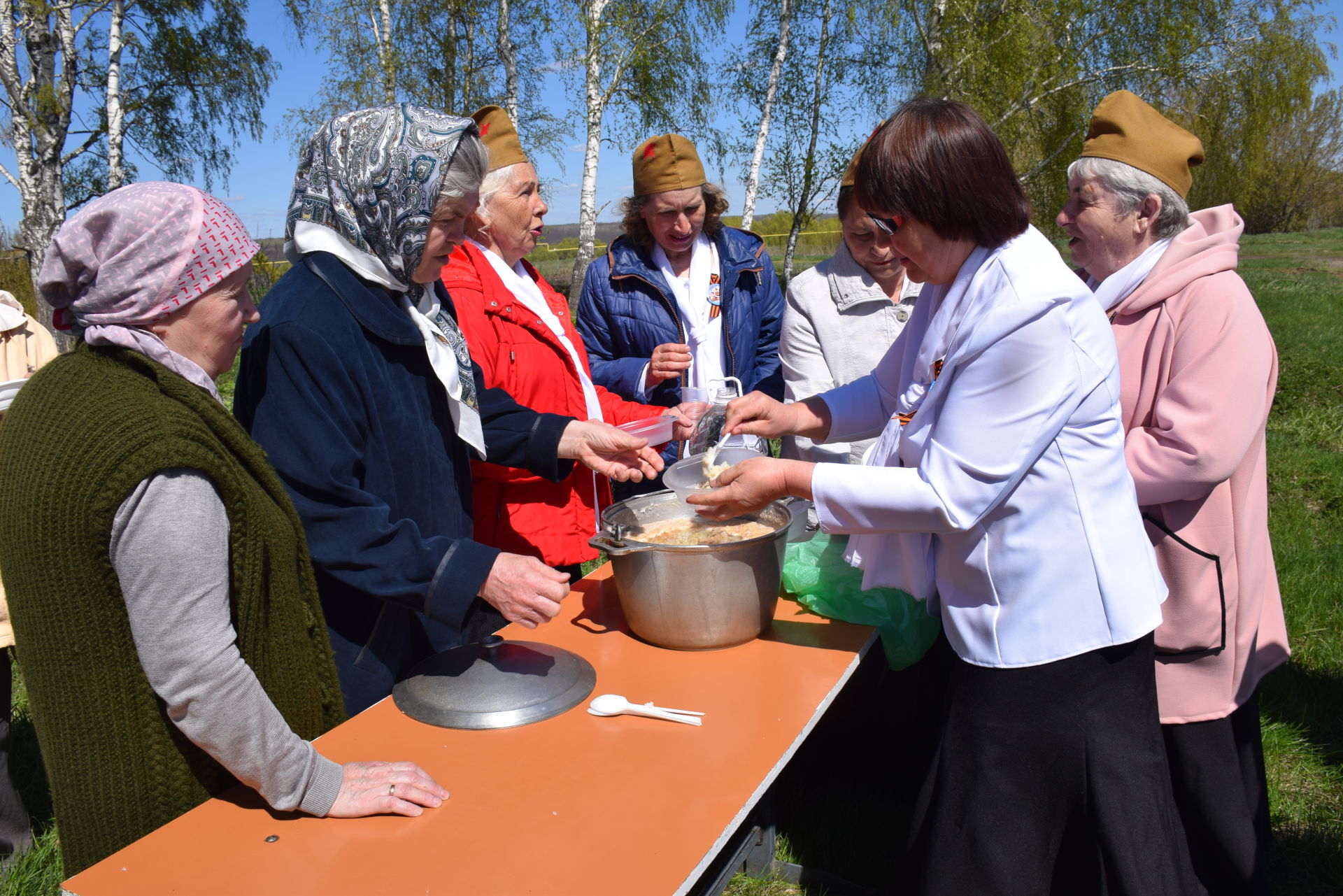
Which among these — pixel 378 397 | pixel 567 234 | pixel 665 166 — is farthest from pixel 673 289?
pixel 567 234

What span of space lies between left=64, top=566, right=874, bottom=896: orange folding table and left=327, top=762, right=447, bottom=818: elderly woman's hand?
0.05ft

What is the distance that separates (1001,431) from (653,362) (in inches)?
76.9

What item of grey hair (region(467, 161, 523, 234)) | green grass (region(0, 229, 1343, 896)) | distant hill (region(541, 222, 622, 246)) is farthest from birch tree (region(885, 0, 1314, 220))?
distant hill (region(541, 222, 622, 246))

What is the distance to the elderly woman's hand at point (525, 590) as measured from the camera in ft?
5.60

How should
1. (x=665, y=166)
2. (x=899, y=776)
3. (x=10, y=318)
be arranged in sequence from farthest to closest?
1. (x=665, y=166)
2. (x=899, y=776)
3. (x=10, y=318)

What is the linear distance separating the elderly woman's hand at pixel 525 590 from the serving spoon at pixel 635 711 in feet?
0.62

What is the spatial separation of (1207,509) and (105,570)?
2.16 metres

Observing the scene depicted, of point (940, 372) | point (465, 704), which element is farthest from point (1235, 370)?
point (465, 704)

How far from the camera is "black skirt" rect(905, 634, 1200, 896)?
66.6 inches

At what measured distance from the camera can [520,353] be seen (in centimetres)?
271

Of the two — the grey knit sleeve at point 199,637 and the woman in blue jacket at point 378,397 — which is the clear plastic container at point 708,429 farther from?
the grey knit sleeve at point 199,637

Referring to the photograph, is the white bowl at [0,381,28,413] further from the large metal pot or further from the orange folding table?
the large metal pot

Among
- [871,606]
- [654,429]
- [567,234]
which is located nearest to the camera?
[871,606]

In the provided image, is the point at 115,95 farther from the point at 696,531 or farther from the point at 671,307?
the point at 696,531
